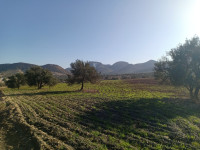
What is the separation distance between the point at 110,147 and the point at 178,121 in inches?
327

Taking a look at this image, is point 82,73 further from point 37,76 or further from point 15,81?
point 15,81

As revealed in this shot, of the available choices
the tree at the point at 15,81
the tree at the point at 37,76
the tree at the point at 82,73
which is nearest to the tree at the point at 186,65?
the tree at the point at 82,73

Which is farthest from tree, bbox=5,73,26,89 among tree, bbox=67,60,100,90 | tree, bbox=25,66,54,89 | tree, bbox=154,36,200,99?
tree, bbox=154,36,200,99

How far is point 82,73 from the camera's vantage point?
3216cm

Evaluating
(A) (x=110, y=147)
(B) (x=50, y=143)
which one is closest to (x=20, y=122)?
(B) (x=50, y=143)

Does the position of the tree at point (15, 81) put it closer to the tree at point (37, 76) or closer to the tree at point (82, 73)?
the tree at point (37, 76)

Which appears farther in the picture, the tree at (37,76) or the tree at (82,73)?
the tree at (37,76)

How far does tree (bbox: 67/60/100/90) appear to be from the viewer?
3216 cm

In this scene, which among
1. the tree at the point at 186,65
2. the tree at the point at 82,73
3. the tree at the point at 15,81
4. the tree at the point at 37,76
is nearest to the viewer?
the tree at the point at 186,65

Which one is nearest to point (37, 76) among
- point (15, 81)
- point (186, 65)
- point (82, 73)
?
point (15, 81)

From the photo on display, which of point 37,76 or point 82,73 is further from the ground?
point 82,73

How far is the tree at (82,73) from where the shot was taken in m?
32.2

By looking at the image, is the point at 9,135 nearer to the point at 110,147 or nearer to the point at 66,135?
the point at 66,135

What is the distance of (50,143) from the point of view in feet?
22.9
